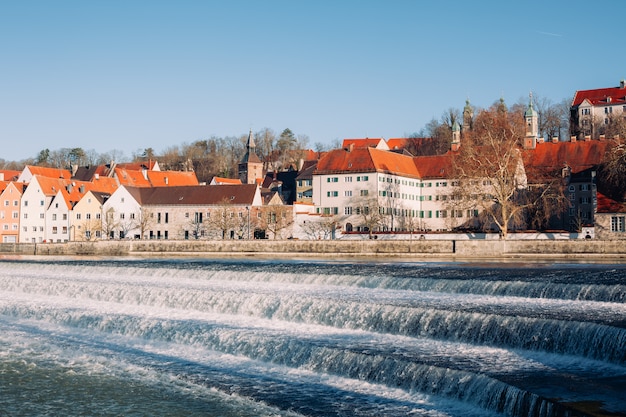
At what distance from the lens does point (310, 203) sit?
8150 centimetres

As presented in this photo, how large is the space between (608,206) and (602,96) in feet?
212

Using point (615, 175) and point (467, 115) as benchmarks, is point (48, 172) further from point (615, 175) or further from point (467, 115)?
point (615, 175)

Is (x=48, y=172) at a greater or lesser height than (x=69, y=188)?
greater

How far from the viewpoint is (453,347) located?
18.9 metres

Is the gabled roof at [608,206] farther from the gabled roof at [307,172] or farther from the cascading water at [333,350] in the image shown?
the gabled roof at [307,172]

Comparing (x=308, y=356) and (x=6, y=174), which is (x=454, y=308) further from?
(x=6, y=174)

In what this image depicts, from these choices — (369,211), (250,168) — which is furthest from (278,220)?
(250,168)

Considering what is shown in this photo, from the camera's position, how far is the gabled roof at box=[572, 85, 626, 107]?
11587cm

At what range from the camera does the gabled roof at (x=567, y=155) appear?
77125 mm

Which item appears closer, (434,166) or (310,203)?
(310,203)

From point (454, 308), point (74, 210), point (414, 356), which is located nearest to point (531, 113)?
point (74, 210)

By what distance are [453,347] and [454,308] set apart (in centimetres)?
454

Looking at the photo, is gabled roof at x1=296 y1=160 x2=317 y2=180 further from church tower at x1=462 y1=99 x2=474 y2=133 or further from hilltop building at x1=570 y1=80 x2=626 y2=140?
hilltop building at x1=570 y1=80 x2=626 y2=140

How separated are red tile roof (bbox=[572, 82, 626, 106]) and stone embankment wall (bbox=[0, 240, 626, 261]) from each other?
70.4 m
